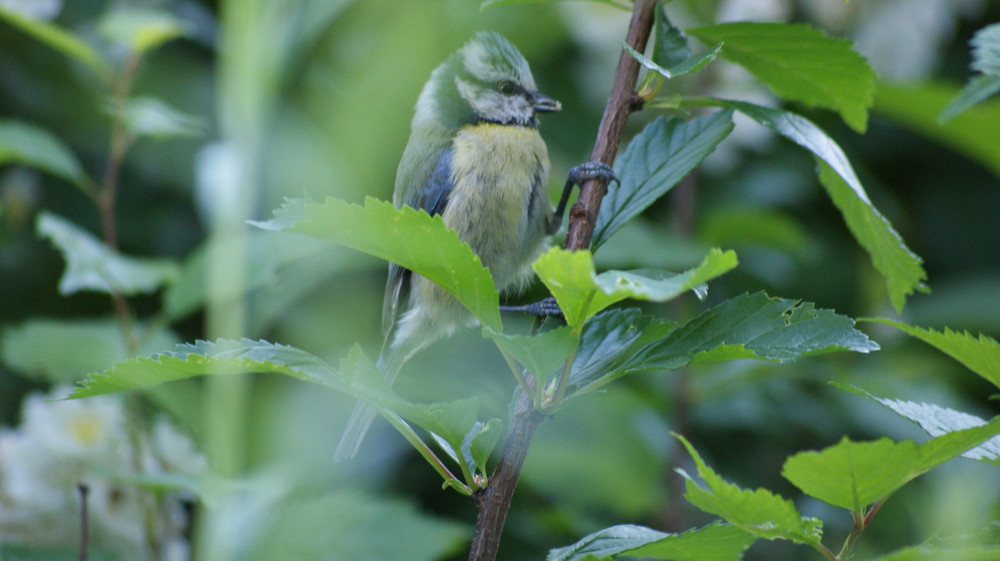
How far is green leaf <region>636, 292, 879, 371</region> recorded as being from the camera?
0.75 metres

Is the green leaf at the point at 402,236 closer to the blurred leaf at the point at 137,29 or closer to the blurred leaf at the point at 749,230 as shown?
the blurred leaf at the point at 137,29

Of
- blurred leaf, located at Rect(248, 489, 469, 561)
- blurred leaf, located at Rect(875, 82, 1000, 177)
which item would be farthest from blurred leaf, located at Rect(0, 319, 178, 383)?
blurred leaf, located at Rect(875, 82, 1000, 177)

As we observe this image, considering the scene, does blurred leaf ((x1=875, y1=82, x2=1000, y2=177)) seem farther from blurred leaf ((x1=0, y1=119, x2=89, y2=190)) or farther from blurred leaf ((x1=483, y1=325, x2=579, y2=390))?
blurred leaf ((x1=0, y1=119, x2=89, y2=190))

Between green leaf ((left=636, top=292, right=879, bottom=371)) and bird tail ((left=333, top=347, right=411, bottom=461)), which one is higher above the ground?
green leaf ((left=636, top=292, right=879, bottom=371))

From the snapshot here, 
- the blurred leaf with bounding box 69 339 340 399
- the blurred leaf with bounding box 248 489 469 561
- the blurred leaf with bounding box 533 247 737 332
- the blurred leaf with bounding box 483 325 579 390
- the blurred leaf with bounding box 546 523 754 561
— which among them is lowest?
the blurred leaf with bounding box 248 489 469 561

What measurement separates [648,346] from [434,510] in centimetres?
129

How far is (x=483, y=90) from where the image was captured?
177cm

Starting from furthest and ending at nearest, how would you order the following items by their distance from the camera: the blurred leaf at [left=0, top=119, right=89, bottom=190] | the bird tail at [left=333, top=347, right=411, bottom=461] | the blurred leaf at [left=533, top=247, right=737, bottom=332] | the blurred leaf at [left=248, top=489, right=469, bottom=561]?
the blurred leaf at [left=0, top=119, right=89, bottom=190]
the bird tail at [left=333, top=347, right=411, bottom=461]
the blurred leaf at [left=248, top=489, right=469, bottom=561]
the blurred leaf at [left=533, top=247, right=737, bottom=332]

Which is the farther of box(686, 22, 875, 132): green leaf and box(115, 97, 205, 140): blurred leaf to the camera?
box(115, 97, 205, 140): blurred leaf

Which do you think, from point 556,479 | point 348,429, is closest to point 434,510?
point 556,479

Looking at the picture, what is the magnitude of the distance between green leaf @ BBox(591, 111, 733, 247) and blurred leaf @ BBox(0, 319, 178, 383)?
97cm

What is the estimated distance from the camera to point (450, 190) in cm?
168

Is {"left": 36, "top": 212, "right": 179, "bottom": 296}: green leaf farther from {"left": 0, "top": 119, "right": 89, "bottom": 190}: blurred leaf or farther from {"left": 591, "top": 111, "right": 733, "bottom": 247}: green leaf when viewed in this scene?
{"left": 591, "top": 111, "right": 733, "bottom": 247}: green leaf

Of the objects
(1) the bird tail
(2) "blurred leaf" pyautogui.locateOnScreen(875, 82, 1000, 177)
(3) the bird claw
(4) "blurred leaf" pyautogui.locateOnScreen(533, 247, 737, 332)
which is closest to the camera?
(4) "blurred leaf" pyautogui.locateOnScreen(533, 247, 737, 332)
